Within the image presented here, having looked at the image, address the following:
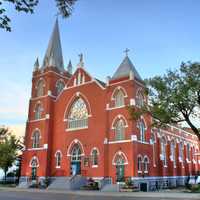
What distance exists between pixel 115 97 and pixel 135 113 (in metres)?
7.63

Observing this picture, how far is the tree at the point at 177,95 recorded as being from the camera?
78.1ft

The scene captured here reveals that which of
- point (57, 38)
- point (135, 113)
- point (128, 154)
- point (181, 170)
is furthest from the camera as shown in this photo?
point (57, 38)

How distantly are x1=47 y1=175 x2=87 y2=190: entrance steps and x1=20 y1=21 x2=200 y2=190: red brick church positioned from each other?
Result: 0.49ft

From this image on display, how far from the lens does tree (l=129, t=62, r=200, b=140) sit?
78.1ft

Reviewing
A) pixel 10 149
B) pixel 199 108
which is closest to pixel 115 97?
pixel 199 108

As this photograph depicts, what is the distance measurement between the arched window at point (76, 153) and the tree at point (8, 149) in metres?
11.1

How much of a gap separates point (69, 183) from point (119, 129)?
871 centimetres

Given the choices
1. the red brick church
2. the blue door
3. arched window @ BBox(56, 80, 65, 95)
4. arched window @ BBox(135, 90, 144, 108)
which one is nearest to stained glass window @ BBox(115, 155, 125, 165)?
the red brick church

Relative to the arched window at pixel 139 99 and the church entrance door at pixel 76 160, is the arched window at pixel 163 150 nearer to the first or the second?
the arched window at pixel 139 99

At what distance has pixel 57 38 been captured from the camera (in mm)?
48219

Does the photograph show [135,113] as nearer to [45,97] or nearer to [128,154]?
[128,154]

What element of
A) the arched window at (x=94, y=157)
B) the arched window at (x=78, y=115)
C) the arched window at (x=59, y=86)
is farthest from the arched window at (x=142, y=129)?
the arched window at (x=59, y=86)

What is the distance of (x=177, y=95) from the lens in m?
24.0

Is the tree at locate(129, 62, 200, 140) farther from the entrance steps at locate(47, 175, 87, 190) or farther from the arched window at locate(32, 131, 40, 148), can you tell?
the arched window at locate(32, 131, 40, 148)
